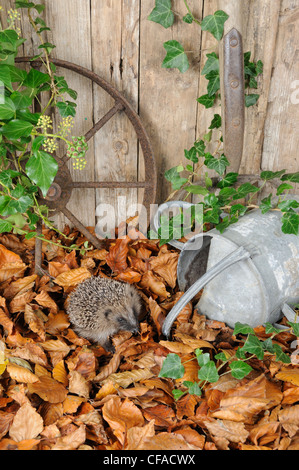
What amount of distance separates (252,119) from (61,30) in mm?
1035

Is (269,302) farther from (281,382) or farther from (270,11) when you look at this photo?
(270,11)

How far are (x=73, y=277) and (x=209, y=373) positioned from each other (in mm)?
881

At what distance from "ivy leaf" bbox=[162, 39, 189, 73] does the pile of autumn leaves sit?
0.92 m

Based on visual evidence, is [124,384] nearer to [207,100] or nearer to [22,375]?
[22,375]

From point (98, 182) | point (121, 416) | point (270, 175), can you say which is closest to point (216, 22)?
point (270, 175)

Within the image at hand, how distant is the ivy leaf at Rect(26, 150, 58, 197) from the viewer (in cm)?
163

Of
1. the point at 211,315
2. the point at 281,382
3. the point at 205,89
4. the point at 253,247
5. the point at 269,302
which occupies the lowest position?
the point at 281,382

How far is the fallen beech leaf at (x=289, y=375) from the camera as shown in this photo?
1479 millimetres

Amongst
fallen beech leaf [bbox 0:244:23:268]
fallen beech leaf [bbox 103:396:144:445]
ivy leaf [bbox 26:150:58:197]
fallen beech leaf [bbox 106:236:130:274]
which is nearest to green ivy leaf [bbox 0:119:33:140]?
ivy leaf [bbox 26:150:58:197]

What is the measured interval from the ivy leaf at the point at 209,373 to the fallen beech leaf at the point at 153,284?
561 mm

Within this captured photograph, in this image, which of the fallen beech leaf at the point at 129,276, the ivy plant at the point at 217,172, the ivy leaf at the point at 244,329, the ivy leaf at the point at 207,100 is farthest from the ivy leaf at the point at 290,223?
the fallen beech leaf at the point at 129,276

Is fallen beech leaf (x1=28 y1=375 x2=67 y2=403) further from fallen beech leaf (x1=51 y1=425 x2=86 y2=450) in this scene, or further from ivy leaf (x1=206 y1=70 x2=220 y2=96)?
ivy leaf (x1=206 y1=70 x2=220 y2=96)

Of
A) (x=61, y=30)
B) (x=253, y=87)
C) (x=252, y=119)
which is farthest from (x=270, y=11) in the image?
(x=61, y=30)

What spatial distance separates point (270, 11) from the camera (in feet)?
5.92
